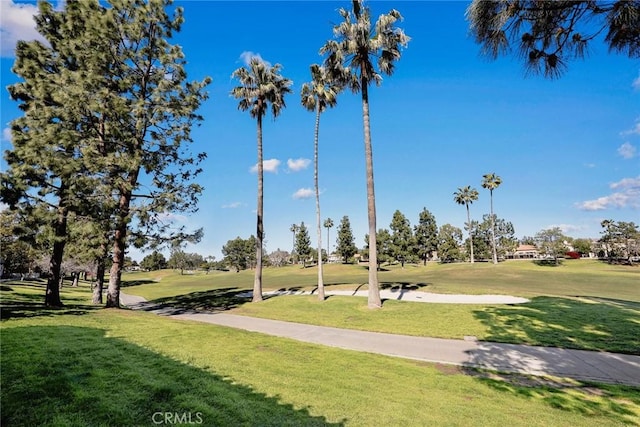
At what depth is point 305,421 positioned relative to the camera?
16.2ft

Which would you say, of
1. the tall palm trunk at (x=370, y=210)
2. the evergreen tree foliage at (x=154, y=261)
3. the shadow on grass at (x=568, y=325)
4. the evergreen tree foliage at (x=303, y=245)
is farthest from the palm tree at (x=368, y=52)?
the evergreen tree foliage at (x=154, y=261)

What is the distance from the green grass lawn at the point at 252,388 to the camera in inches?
190

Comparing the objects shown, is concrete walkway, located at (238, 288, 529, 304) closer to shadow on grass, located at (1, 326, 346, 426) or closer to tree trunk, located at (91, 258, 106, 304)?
shadow on grass, located at (1, 326, 346, 426)

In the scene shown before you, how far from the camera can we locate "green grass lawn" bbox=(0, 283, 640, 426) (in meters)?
A: 4.82

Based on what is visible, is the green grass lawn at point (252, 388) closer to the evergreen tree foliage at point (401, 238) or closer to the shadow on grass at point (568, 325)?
the shadow on grass at point (568, 325)

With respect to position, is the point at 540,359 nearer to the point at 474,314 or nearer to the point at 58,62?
the point at 474,314

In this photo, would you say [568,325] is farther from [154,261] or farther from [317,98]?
[154,261]

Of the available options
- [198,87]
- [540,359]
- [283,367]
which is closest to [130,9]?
[198,87]

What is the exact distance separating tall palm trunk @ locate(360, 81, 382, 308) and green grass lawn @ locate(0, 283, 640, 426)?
8.03m

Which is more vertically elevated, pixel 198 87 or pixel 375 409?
pixel 198 87

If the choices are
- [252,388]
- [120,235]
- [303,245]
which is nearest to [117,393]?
[252,388]

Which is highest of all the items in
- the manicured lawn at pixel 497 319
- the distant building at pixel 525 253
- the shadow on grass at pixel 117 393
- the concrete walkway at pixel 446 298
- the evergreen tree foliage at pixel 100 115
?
the evergreen tree foliage at pixel 100 115

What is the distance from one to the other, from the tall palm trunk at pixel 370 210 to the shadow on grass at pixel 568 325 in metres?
5.25

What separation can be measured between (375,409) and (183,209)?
13.7 metres
